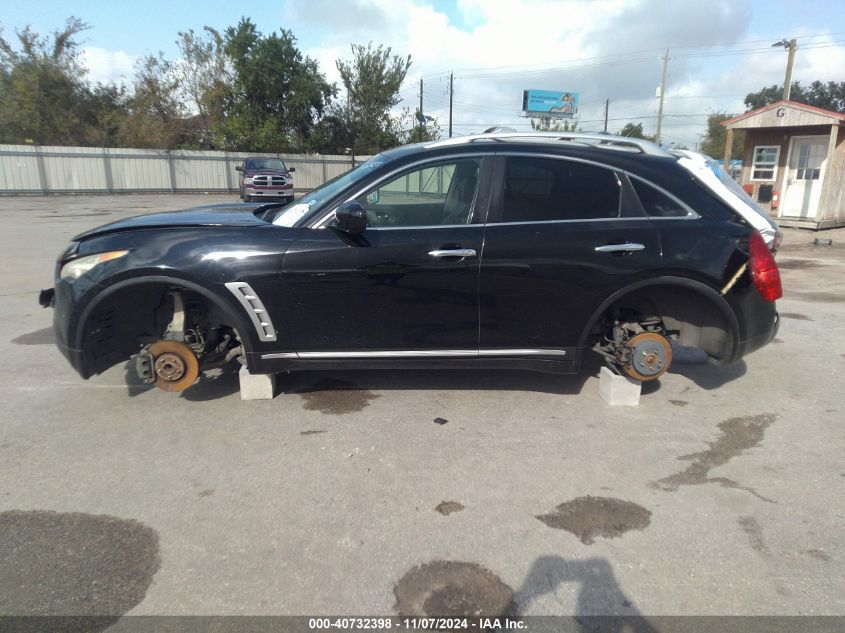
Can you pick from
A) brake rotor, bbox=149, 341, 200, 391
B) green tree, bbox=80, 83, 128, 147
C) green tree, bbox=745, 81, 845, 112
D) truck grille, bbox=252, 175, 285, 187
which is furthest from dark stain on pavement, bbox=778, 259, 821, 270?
green tree, bbox=745, 81, 845, 112

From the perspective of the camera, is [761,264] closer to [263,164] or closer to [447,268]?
[447,268]

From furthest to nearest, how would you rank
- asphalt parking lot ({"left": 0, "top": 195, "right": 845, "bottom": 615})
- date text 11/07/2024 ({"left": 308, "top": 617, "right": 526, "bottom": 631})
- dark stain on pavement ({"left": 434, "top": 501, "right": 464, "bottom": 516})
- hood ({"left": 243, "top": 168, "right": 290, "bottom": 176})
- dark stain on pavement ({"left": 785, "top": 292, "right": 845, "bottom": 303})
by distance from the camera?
hood ({"left": 243, "top": 168, "right": 290, "bottom": 176}), dark stain on pavement ({"left": 785, "top": 292, "right": 845, "bottom": 303}), dark stain on pavement ({"left": 434, "top": 501, "right": 464, "bottom": 516}), asphalt parking lot ({"left": 0, "top": 195, "right": 845, "bottom": 615}), date text 11/07/2024 ({"left": 308, "top": 617, "right": 526, "bottom": 631})

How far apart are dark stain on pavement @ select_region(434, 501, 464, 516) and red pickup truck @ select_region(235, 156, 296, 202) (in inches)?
756

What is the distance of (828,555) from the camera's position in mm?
2607

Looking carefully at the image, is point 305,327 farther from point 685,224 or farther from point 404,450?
point 685,224

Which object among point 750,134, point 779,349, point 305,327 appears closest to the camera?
point 305,327

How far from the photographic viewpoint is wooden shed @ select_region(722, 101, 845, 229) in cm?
1497

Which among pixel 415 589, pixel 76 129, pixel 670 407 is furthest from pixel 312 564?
pixel 76 129

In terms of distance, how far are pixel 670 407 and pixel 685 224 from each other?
54.0 inches

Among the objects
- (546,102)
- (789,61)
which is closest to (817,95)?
(546,102)

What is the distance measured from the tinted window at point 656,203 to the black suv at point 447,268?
1 centimetres

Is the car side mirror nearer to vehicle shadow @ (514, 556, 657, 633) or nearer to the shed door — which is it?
vehicle shadow @ (514, 556, 657, 633)

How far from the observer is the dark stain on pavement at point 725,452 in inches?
127

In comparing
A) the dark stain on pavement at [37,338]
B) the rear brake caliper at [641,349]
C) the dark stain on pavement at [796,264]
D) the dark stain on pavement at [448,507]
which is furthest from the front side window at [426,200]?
the dark stain on pavement at [796,264]
